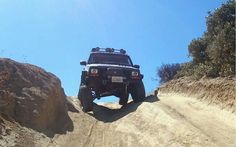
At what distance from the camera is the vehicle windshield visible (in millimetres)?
16119

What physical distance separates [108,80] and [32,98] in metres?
3.63

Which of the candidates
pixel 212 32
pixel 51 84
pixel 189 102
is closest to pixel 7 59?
pixel 51 84

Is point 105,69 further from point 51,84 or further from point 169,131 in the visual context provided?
point 169,131

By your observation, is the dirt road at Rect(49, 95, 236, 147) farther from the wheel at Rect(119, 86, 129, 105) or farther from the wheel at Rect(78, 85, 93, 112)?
the wheel at Rect(119, 86, 129, 105)

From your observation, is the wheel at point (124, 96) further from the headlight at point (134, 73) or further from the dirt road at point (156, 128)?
the dirt road at point (156, 128)

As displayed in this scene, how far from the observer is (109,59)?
53.7 feet

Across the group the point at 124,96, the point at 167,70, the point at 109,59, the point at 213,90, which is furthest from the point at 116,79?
the point at 167,70

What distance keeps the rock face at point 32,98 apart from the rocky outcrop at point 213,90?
16.1ft

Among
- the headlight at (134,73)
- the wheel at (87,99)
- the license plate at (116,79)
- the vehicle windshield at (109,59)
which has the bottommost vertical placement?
the wheel at (87,99)

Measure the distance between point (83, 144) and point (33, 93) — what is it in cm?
235

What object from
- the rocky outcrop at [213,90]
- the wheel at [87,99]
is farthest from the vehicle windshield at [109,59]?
the rocky outcrop at [213,90]

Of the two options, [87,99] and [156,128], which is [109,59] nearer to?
[87,99]

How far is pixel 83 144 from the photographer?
34.8 ft

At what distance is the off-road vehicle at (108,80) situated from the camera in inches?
579
